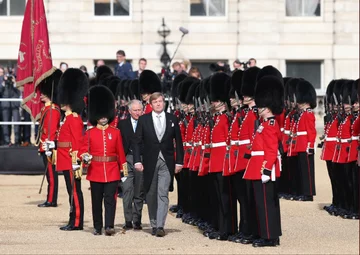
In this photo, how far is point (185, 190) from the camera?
15.4m

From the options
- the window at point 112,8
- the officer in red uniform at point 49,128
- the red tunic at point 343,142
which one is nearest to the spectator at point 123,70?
the officer in red uniform at point 49,128

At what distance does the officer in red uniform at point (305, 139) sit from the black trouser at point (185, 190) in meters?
2.22

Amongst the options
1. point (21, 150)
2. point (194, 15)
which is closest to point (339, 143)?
point (21, 150)

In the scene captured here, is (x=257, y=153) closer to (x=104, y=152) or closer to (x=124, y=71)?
(x=104, y=152)

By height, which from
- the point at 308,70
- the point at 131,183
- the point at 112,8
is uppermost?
the point at 112,8

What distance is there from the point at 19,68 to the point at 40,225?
181 inches

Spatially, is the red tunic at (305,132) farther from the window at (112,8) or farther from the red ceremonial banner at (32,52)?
the window at (112,8)

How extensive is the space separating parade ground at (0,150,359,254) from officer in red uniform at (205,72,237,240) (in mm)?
210

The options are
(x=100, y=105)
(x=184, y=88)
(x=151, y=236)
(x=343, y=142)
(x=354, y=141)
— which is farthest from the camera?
(x=184, y=88)

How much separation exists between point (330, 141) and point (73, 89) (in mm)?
3060

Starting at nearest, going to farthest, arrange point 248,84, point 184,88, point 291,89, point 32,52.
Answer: point 248,84, point 184,88, point 291,89, point 32,52

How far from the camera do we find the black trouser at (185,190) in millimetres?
15183

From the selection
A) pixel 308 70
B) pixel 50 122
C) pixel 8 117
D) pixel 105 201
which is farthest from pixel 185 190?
pixel 308 70

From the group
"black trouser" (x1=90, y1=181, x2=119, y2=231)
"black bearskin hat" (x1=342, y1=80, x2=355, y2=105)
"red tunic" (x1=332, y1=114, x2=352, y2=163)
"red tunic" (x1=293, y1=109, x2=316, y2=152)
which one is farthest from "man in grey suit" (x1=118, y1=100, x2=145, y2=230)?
"red tunic" (x1=293, y1=109, x2=316, y2=152)
